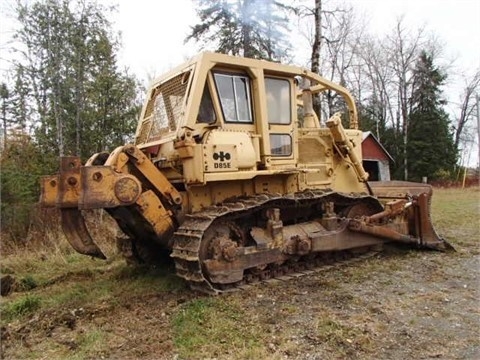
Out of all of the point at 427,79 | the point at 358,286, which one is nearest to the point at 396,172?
the point at 427,79

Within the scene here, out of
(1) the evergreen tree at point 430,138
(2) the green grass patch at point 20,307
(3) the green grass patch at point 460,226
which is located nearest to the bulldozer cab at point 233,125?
(2) the green grass patch at point 20,307

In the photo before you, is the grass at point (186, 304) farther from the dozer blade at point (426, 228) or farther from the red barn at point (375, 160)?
the red barn at point (375, 160)

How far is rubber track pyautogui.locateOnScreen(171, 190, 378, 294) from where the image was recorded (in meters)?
4.98

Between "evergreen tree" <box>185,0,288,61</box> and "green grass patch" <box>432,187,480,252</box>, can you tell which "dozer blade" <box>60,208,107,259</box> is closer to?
"green grass patch" <box>432,187,480,252</box>

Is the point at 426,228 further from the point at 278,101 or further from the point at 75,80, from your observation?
A: the point at 75,80

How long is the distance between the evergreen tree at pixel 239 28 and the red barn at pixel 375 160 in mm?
13324

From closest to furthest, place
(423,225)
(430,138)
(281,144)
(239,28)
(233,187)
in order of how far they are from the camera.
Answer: (233,187)
(281,144)
(423,225)
(239,28)
(430,138)

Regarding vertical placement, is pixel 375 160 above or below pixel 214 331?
above

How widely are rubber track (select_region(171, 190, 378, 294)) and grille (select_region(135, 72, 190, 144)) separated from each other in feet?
4.72

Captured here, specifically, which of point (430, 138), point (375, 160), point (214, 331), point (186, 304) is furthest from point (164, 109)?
point (430, 138)

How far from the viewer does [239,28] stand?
18.4m

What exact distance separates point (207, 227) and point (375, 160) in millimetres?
27365

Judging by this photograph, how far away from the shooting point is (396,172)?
35.9 meters

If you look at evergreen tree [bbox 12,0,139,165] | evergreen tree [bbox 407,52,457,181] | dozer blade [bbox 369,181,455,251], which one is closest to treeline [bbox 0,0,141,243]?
evergreen tree [bbox 12,0,139,165]
